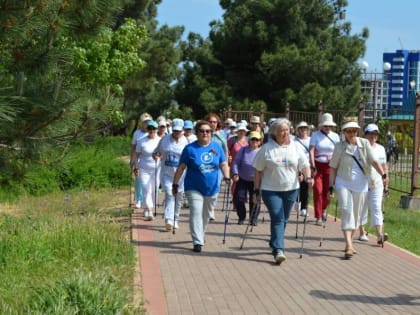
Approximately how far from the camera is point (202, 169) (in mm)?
9469

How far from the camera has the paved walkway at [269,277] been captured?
6.81m

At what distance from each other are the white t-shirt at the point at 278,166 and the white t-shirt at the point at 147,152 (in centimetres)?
357

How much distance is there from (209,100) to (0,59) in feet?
107

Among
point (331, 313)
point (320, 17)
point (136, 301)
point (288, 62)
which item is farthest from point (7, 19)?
point (320, 17)

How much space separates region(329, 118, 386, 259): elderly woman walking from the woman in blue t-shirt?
164 cm

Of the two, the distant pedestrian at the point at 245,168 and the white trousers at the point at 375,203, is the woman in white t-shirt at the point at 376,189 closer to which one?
the white trousers at the point at 375,203

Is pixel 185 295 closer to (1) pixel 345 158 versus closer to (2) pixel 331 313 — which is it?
(2) pixel 331 313

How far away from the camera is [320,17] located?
42.6 m

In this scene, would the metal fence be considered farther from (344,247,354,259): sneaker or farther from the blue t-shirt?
the blue t-shirt

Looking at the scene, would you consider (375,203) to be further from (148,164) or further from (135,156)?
(135,156)

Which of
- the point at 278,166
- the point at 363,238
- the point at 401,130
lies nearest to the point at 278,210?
the point at 278,166

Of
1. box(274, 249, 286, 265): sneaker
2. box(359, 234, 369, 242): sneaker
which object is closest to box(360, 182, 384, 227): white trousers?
box(359, 234, 369, 242): sneaker

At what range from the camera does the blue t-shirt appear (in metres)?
9.47

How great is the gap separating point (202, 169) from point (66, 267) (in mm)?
2343
